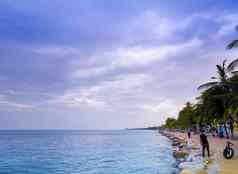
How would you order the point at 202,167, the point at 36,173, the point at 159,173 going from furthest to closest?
the point at 36,173 → the point at 159,173 → the point at 202,167

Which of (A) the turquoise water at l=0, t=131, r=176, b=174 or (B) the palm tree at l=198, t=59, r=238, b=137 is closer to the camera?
(A) the turquoise water at l=0, t=131, r=176, b=174

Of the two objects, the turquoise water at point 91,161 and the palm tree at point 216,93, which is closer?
the turquoise water at point 91,161

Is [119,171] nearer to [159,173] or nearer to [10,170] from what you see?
[159,173]

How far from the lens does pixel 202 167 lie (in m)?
17.8

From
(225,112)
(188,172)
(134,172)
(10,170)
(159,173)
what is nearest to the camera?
(188,172)

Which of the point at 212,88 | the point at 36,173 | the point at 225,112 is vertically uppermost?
the point at 212,88

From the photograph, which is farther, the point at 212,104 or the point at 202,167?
the point at 212,104

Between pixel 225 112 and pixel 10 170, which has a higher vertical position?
pixel 225 112

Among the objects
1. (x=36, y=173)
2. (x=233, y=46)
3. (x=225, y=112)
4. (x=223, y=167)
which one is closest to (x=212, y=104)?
(x=225, y=112)

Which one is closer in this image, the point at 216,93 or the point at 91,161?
the point at 91,161

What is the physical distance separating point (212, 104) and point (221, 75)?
452cm

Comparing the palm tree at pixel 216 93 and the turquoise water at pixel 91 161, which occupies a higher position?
the palm tree at pixel 216 93

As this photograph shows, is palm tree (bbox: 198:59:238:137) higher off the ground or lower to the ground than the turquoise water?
higher

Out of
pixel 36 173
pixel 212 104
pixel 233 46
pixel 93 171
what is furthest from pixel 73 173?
pixel 212 104
